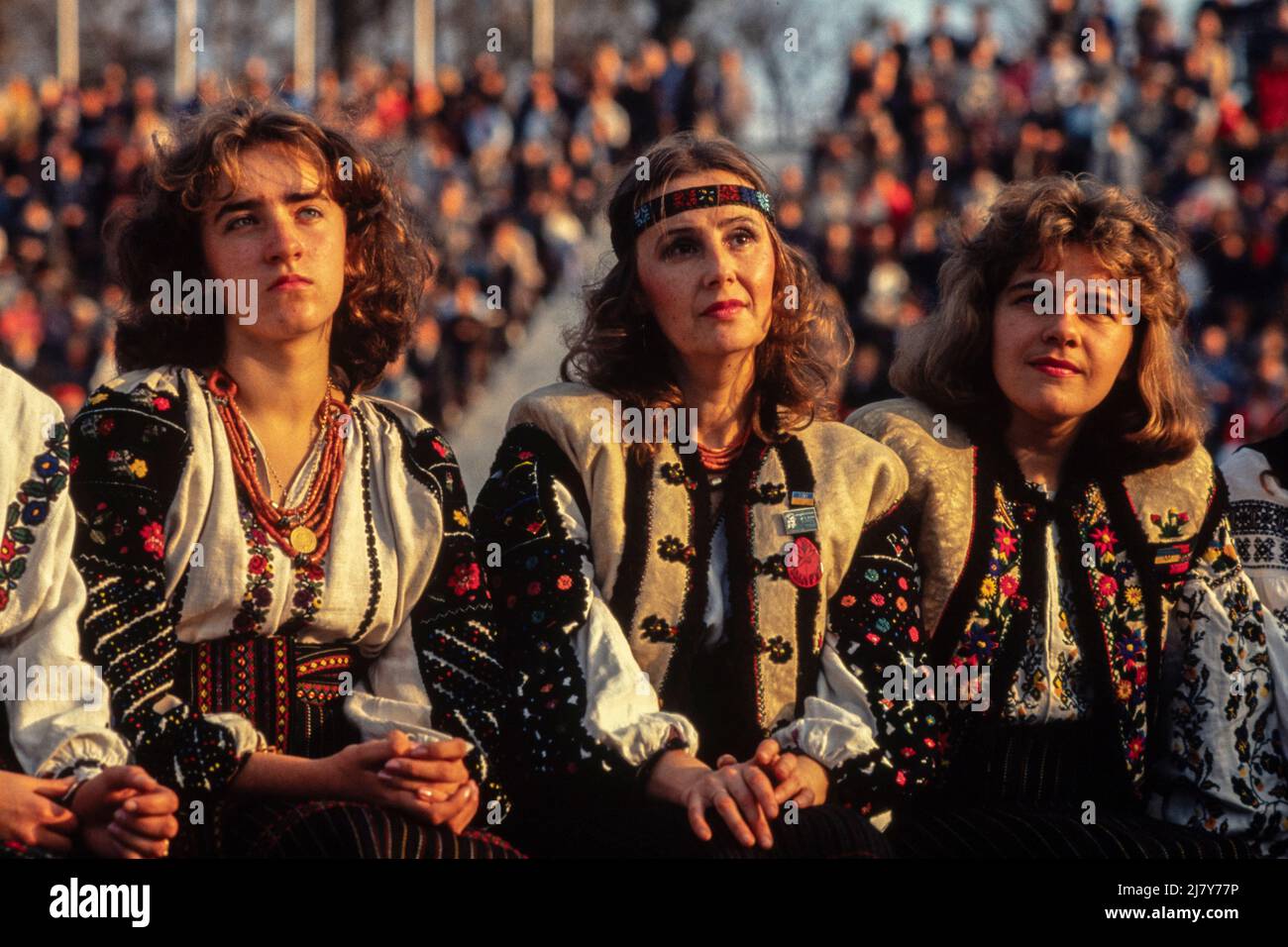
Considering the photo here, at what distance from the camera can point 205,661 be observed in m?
3.33

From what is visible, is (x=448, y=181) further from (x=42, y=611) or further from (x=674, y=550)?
(x=42, y=611)

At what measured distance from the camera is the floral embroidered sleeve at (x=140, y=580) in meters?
3.17

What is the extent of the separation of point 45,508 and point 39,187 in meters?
13.1

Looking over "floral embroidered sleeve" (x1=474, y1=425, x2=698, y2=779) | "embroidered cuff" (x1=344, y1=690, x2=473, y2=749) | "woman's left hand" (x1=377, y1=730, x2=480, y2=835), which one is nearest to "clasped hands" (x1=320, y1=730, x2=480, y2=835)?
"woman's left hand" (x1=377, y1=730, x2=480, y2=835)

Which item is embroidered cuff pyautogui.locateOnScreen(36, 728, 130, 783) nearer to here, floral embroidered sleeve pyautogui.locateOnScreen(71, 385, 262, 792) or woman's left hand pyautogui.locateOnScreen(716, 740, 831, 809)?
floral embroidered sleeve pyautogui.locateOnScreen(71, 385, 262, 792)

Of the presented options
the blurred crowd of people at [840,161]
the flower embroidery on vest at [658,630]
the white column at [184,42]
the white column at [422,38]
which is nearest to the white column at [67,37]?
the white column at [184,42]

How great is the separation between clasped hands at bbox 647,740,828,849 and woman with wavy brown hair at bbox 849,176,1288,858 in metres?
0.32

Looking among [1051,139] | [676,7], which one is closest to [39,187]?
Answer: [1051,139]

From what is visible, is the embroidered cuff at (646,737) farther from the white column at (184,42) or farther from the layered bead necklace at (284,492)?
the white column at (184,42)

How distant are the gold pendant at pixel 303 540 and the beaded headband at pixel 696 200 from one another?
919 millimetres

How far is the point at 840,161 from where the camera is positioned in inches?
607

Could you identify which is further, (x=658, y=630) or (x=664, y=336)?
(x=664, y=336)

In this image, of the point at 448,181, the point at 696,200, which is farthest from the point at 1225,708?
the point at 448,181

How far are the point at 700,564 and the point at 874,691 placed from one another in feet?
1.32
